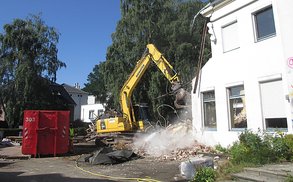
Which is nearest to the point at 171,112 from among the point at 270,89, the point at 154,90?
the point at 154,90

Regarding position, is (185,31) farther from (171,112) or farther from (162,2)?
(171,112)

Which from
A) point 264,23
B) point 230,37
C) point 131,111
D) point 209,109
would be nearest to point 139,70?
point 131,111

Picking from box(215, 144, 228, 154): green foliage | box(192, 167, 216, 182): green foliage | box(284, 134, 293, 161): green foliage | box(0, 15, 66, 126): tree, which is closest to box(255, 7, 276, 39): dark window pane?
box(284, 134, 293, 161): green foliage

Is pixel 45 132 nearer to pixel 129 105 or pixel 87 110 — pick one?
pixel 129 105

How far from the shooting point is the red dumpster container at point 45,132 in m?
16.6

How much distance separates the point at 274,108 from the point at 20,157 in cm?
1249

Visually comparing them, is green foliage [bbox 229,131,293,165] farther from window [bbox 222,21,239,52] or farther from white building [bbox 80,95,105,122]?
white building [bbox 80,95,105,122]

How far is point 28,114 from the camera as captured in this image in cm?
1669

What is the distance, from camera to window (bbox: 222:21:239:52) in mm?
13453

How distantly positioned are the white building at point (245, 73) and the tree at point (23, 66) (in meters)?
23.1

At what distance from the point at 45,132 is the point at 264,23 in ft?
39.0

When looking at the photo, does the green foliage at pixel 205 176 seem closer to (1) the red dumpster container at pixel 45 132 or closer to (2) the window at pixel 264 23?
(2) the window at pixel 264 23

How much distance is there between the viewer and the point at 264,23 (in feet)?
39.9

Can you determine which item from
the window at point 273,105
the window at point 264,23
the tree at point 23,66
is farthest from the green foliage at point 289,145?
the tree at point 23,66
